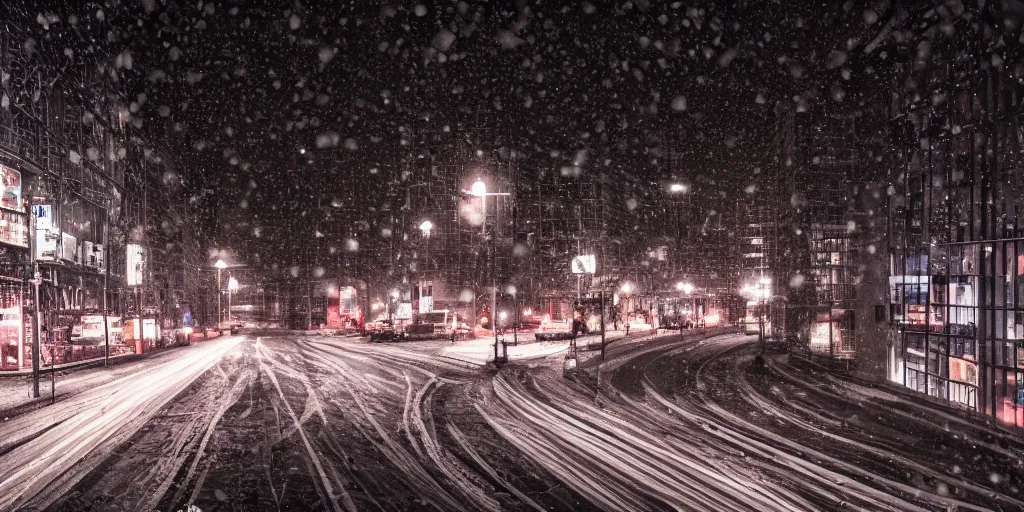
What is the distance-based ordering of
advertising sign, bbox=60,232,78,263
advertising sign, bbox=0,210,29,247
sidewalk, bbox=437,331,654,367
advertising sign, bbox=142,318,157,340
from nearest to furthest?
advertising sign, bbox=0,210,29,247 < sidewalk, bbox=437,331,654,367 < advertising sign, bbox=60,232,78,263 < advertising sign, bbox=142,318,157,340

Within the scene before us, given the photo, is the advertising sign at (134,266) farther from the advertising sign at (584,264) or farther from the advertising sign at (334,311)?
the advertising sign at (584,264)

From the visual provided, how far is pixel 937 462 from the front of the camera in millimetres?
10805

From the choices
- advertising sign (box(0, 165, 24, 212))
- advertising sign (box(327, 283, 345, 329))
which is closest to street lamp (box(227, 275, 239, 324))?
advertising sign (box(327, 283, 345, 329))

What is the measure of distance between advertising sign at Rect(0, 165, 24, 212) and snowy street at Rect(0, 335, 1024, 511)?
10.6 metres

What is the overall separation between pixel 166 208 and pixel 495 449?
176 feet

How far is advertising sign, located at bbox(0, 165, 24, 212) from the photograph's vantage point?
25.4m

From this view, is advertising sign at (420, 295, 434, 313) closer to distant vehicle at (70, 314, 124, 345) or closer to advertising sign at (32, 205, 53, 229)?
distant vehicle at (70, 314, 124, 345)

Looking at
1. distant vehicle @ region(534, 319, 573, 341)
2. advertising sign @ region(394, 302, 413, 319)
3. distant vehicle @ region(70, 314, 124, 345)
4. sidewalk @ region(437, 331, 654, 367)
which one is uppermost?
distant vehicle @ region(70, 314, 124, 345)

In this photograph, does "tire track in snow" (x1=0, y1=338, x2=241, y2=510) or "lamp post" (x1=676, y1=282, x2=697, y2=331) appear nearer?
"tire track in snow" (x1=0, y1=338, x2=241, y2=510)

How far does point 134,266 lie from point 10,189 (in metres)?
16.8

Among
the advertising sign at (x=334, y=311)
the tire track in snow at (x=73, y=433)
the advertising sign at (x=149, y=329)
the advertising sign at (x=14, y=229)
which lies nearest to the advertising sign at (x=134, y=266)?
the advertising sign at (x=149, y=329)

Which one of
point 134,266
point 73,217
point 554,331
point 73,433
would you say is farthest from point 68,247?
point 554,331

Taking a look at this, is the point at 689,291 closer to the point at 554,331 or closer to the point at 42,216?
the point at 554,331

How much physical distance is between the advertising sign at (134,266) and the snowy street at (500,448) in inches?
915
